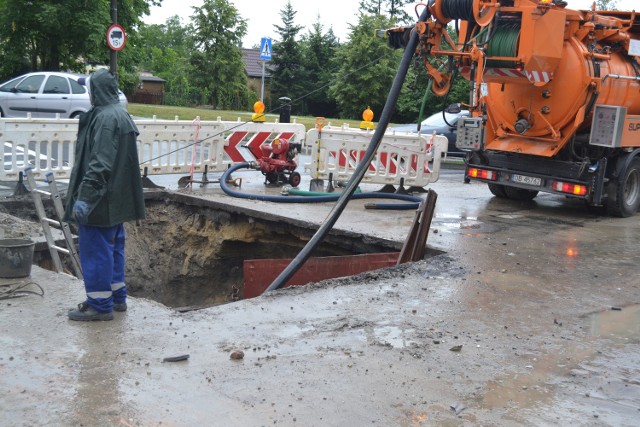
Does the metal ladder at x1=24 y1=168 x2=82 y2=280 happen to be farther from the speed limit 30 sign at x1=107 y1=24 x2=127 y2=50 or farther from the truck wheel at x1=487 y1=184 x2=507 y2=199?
the speed limit 30 sign at x1=107 y1=24 x2=127 y2=50

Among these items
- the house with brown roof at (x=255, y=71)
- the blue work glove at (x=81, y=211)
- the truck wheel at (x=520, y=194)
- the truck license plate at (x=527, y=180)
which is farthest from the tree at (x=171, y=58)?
the blue work glove at (x=81, y=211)

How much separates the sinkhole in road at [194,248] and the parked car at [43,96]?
10032 mm

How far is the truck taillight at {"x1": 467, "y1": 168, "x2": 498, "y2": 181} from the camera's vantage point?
1229 cm

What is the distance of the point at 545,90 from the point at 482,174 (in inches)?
74.1

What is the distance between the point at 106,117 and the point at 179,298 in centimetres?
614

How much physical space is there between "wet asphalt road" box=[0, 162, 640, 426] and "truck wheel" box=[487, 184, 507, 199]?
5.12 metres

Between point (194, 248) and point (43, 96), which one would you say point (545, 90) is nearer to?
point (194, 248)

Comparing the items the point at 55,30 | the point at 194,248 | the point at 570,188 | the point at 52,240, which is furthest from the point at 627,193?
the point at 55,30

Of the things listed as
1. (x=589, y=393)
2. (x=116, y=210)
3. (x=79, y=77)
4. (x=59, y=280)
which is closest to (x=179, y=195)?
(x=59, y=280)

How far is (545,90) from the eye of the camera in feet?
36.7

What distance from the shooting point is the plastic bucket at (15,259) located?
669cm

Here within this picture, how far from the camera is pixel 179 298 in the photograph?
11.5 m

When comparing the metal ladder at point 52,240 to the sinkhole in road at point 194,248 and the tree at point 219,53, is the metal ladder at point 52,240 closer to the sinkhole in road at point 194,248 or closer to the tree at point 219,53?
the sinkhole in road at point 194,248

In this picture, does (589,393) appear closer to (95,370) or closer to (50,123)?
(95,370)
